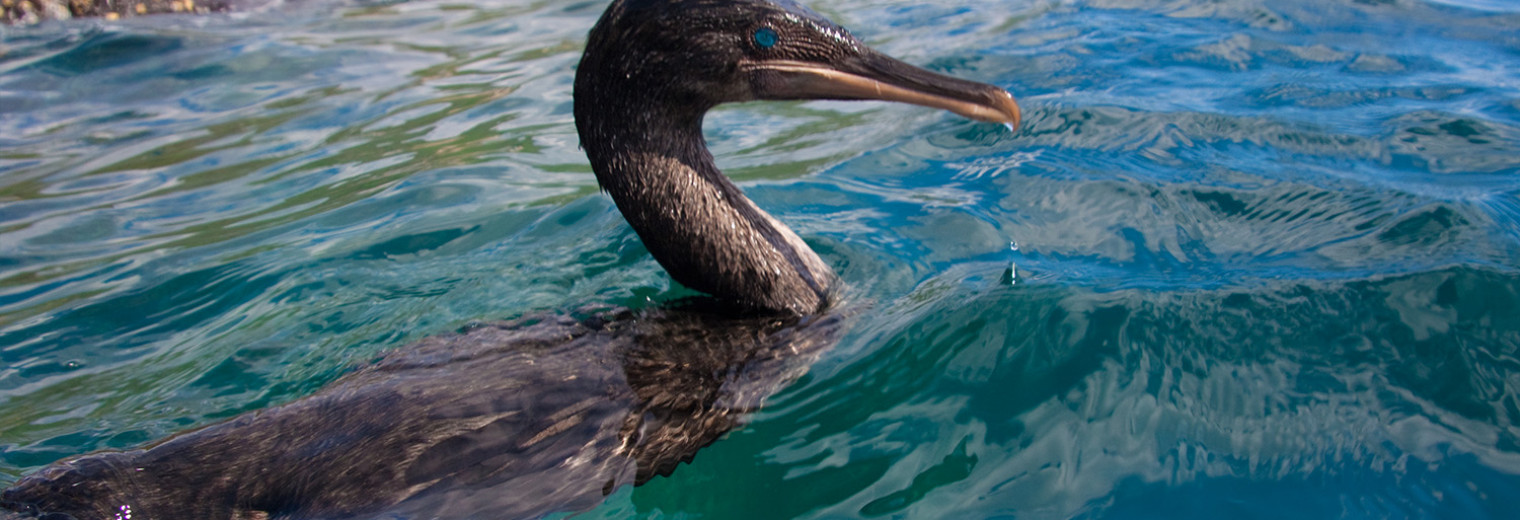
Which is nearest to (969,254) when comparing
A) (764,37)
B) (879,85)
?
(879,85)

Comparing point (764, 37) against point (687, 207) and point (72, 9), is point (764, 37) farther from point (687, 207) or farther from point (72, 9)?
point (72, 9)

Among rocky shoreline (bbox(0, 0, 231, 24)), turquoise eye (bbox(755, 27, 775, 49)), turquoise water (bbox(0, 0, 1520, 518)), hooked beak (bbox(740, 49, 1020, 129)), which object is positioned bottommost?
turquoise water (bbox(0, 0, 1520, 518))

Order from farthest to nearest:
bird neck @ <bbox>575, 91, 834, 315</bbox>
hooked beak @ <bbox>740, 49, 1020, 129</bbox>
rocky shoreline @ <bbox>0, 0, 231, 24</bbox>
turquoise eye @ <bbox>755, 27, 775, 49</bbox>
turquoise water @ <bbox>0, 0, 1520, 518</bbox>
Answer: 1. rocky shoreline @ <bbox>0, 0, 231, 24</bbox>
2. bird neck @ <bbox>575, 91, 834, 315</bbox>
3. turquoise eye @ <bbox>755, 27, 775, 49</bbox>
4. hooked beak @ <bbox>740, 49, 1020, 129</bbox>
5. turquoise water @ <bbox>0, 0, 1520, 518</bbox>

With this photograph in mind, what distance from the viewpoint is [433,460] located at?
289 cm

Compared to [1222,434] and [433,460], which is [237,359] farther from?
[1222,434]

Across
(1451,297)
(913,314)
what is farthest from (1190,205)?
(913,314)

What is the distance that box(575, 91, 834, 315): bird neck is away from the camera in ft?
11.9

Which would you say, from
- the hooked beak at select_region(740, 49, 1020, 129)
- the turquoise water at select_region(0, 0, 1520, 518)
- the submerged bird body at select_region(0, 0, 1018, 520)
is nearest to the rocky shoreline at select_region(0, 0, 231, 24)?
the turquoise water at select_region(0, 0, 1520, 518)

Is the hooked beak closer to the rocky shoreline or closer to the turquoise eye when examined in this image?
the turquoise eye

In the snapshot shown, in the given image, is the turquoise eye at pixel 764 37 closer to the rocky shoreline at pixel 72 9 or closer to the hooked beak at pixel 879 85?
the hooked beak at pixel 879 85

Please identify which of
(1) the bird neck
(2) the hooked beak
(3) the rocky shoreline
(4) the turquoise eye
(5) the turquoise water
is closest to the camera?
(5) the turquoise water

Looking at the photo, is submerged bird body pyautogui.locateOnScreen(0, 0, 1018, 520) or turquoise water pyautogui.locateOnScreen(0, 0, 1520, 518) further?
turquoise water pyautogui.locateOnScreen(0, 0, 1520, 518)

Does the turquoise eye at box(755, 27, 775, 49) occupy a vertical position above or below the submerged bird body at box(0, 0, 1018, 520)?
above

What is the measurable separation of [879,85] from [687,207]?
80 centimetres
